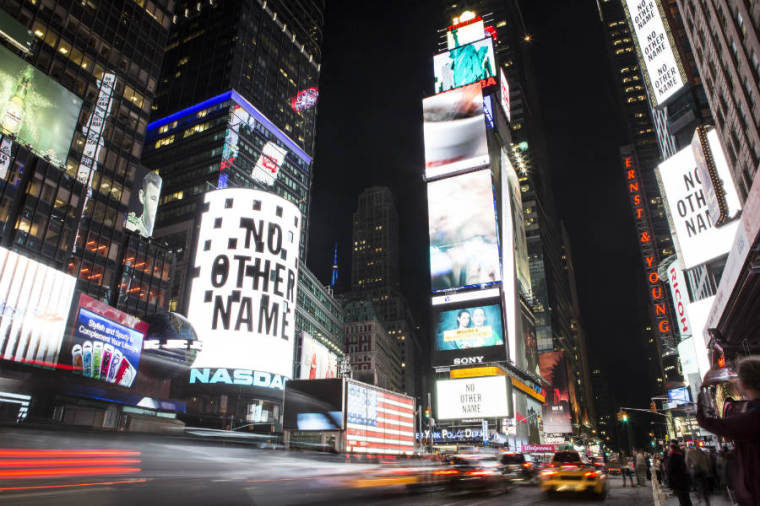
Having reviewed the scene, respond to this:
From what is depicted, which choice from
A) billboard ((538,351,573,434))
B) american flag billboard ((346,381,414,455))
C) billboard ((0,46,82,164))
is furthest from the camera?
billboard ((538,351,573,434))

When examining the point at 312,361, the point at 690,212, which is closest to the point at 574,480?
the point at 690,212

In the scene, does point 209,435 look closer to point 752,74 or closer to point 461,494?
point 461,494

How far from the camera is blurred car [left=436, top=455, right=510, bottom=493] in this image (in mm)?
16609

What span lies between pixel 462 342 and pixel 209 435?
6789cm

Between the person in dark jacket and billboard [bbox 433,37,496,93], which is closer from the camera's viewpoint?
the person in dark jacket

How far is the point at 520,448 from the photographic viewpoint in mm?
80000

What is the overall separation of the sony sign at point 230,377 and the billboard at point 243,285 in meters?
0.55

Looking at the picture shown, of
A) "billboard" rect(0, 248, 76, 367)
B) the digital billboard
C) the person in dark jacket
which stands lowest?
the person in dark jacket

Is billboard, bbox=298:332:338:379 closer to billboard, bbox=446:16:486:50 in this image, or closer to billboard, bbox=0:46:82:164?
billboard, bbox=0:46:82:164

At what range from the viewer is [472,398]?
2904 inches

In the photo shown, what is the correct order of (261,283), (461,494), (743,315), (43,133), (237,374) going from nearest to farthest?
(461,494) → (743,315) → (43,133) → (237,374) → (261,283)

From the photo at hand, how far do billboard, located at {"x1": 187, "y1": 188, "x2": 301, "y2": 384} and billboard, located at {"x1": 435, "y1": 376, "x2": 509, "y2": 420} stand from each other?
101ft

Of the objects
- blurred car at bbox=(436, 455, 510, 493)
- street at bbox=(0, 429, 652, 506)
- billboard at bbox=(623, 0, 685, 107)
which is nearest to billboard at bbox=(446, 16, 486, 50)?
billboard at bbox=(623, 0, 685, 107)

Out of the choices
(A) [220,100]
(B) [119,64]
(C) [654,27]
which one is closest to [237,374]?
(B) [119,64]
